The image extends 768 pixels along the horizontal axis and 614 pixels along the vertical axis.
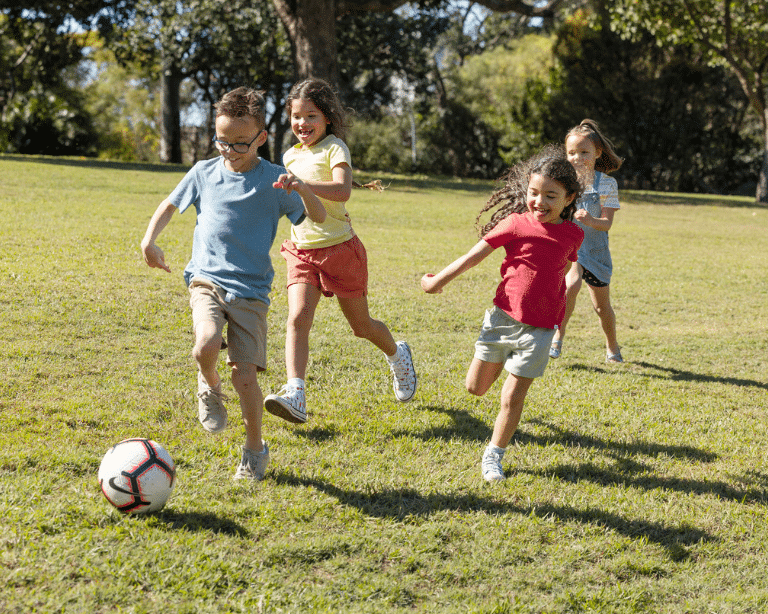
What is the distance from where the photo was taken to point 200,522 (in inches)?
129

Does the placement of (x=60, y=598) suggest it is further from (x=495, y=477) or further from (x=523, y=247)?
(x=523, y=247)

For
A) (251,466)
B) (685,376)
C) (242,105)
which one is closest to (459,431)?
(251,466)

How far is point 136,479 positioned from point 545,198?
227cm

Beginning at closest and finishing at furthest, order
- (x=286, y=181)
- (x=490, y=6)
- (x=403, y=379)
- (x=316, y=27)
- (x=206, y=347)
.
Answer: (x=286, y=181)
(x=206, y=347)
(x=403, y=379)
(x=316, y=27)
(x=490, y=6)

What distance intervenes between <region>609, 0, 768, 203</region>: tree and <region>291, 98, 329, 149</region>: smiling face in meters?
21.8

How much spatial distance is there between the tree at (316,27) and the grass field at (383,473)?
40.9 ft

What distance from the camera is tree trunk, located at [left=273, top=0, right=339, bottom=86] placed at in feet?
62.1

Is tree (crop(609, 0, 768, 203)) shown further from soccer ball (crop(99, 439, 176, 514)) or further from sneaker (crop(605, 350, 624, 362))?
soccer ball (crop(99, 439, 176, 514))

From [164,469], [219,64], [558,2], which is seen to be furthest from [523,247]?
[219,64]

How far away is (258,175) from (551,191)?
1414 mm

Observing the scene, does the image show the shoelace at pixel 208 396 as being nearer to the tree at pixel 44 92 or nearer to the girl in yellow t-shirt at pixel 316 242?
the girl in yellow t-shirt at pixel 316 242

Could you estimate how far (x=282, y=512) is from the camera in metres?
3.40

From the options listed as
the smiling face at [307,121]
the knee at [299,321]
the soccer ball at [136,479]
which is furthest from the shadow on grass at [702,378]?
the soccer ball at [136,479]

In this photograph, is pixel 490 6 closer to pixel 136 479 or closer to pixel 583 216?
pixel 583 216
